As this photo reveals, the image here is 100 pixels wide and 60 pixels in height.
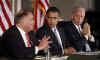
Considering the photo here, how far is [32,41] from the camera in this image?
3.20 metres

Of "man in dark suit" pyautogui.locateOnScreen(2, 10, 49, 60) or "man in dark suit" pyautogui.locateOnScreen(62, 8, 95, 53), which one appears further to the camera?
"man in dark suit" pyautogui.locateOnScreen(62, 8, 95, 53)

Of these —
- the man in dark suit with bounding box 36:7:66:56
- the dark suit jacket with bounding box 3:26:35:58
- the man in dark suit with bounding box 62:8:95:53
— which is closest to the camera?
the dark suit jacket with bounding box 3:26:35:58

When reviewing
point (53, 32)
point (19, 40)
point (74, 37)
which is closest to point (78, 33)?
point (74, 37)

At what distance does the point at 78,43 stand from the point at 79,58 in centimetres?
137

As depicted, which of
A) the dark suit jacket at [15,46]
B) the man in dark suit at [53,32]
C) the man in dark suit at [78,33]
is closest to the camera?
the dark suit jacket at [15,46]

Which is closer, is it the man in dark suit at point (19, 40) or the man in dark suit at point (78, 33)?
the man in dark suit at point (19, 40)

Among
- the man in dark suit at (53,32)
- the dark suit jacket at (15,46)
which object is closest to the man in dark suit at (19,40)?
the dark suit jacket at (15,46)

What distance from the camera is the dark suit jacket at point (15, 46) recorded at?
8.70 feet

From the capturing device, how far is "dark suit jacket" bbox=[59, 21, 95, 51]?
3841 mm

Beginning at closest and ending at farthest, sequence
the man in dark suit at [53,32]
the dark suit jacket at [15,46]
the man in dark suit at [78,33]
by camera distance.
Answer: the dark suit jacket at [15,46]
the man in dark suit at [53,32]
the man in dark suit at [78,33]

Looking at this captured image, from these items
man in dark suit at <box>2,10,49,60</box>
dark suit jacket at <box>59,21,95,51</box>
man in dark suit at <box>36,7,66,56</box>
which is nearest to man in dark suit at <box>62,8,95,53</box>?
dark suit jacket at <box>59,21,95,51</box>

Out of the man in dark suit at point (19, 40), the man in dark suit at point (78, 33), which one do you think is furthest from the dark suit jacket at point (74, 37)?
the man in dark suit at point (19, 40)

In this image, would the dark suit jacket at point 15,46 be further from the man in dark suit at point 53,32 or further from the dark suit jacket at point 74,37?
the dark suit jacket at point 74,37

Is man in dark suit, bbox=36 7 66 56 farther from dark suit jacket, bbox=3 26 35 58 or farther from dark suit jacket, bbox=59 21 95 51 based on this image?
dark suit jacket, bbox=3 26 35 58
